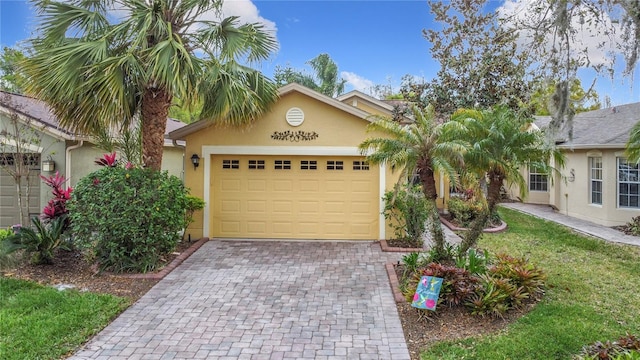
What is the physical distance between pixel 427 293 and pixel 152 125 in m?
6.70

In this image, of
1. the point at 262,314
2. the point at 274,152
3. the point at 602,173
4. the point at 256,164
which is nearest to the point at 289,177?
the point at 274,152

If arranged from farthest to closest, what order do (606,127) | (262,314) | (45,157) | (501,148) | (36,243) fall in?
1. (606,127)
2. (45,157)
3. (36,243)
4. (501,148)
5. (262,314)

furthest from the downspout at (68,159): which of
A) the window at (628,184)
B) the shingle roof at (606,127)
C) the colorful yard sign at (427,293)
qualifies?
the window at (628,184)

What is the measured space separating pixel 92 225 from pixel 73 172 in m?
5.01

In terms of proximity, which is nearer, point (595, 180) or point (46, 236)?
point (46, 236)

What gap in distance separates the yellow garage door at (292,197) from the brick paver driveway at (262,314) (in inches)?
76.9

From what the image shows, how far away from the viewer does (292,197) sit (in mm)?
11094

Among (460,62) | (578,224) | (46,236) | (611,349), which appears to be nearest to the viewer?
(611,349)

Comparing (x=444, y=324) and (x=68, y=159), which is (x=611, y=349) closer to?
(x=444, y=324)

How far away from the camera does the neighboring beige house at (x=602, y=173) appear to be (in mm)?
12938

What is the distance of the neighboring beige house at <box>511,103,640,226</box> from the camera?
12.9 m

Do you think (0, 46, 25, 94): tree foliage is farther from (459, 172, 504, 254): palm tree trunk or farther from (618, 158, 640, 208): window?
(618, 158, 640, 208): window

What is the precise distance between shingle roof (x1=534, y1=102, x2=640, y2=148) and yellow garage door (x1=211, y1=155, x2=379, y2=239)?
6585 mm

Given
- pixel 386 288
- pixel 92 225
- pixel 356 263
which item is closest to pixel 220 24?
pixel 92 225
